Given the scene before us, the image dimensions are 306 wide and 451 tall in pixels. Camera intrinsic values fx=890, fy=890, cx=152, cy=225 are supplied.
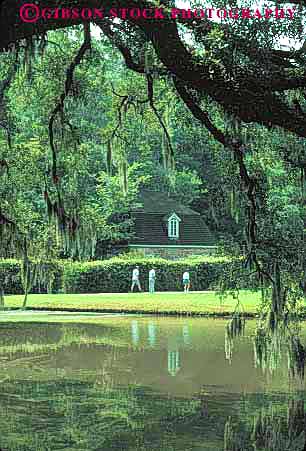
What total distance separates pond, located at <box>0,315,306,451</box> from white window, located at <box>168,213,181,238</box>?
2601 centimetres

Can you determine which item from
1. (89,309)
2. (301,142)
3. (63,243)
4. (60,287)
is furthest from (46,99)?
(60,287)

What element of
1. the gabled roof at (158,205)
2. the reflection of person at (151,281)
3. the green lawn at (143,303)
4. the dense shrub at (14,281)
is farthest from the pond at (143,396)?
the gabled roof at (158,205)

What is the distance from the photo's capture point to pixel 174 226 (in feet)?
149

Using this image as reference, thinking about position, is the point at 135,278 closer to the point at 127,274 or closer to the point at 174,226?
the point at 127,274

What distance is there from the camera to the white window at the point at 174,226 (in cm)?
4544

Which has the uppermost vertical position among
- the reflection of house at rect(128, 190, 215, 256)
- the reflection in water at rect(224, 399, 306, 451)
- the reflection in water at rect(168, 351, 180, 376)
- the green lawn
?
the reflection of house at rect(128, 190, 215, 256)

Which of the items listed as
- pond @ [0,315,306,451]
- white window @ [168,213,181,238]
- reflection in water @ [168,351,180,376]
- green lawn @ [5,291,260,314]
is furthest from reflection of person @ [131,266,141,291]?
reflection in water @ [168,351,180,376]

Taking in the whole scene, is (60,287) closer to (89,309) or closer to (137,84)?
(89,309)

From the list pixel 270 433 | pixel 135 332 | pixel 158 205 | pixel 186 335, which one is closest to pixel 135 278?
pixel 158 205

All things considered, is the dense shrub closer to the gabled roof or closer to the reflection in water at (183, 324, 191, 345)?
the gabled roof

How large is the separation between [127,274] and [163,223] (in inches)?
386

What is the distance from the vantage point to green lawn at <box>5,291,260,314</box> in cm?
2688

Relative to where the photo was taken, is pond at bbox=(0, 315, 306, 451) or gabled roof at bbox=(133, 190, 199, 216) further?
gabled roof at bbox=(133, 190, 199, 216)

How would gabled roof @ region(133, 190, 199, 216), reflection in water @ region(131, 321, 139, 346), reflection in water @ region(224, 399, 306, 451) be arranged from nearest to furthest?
1. reflection in water @ region(224, 399, 306, 451)
2. reflection in water @ region(131, 321, 139, 346)
3. gabled roof @ region(133, 190, 199, 216)
